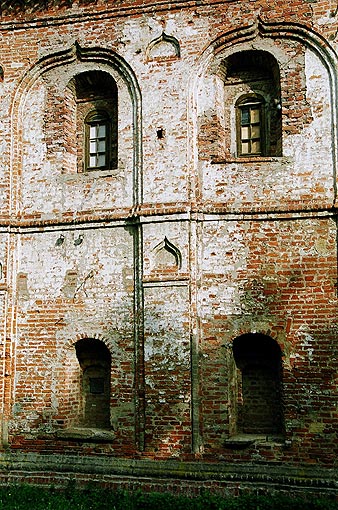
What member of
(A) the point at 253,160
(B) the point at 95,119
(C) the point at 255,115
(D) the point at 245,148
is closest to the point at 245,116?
(C) the point at 255,115

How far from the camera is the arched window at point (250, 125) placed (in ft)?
30.3

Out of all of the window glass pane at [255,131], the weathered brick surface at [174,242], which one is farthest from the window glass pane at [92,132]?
the window glass pane at [255,131]

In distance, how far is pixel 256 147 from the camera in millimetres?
9234

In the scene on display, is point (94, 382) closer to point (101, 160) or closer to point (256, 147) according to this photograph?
point (101, 160)

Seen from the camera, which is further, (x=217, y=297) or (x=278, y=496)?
(x=217, y=297)

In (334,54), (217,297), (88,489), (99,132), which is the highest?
(334,54)

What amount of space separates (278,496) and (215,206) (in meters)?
3.96

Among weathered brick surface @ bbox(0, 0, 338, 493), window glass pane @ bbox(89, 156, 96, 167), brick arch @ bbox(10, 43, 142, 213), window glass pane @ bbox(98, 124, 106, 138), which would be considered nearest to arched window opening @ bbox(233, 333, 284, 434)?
weathered brick surface @ bbox(0, 0, 338, 493)

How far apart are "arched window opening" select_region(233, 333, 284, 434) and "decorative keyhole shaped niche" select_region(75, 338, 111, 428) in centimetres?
199

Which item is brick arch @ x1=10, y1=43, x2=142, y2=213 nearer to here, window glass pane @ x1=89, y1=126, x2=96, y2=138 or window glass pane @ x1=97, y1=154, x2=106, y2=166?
window glass pane @ x1=89, y1=126, x2=96, y2=138

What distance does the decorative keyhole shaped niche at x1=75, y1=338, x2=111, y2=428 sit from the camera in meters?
9.09

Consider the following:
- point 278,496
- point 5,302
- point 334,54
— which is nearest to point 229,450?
point 278,496

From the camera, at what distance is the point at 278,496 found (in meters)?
7.77

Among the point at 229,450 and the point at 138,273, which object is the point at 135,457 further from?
the point at 138,273
